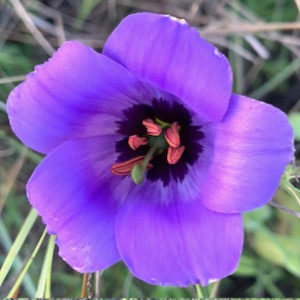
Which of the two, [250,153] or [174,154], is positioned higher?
[250,153]

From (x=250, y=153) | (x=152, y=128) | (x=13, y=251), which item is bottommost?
(x=13, y=251)

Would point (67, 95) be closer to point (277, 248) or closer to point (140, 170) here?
point (140, 170)

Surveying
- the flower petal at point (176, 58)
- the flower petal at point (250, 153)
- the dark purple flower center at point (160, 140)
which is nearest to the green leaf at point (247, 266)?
the dark purple flower center at point (160, 140)

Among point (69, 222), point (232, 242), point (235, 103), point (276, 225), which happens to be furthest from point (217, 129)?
point (276, 225)

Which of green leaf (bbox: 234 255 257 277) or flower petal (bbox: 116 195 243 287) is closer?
flower petal (bbox: 116 195 243 287)

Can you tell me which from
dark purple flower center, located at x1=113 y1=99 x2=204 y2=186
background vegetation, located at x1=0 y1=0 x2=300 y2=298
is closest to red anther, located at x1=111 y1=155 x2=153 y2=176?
dark purple flower center, located at x1=113 y1=99 x2=204 y2=186

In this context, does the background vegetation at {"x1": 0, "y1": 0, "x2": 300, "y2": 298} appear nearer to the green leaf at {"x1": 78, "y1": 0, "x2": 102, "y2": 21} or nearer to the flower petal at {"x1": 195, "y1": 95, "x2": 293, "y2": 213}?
the green leaf at {"x1": 78, "y1": 0, "x2": 102, "y2": 21}

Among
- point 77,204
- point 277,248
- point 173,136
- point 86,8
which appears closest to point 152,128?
point 173,136
